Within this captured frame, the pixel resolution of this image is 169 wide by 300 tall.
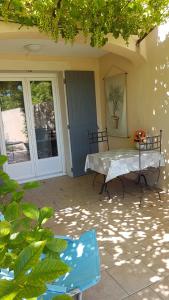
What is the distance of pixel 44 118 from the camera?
5211 mm

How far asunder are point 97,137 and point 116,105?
0.85 metres

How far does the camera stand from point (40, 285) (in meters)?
0.42

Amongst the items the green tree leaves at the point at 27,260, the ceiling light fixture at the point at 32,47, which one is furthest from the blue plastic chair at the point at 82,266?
the ceiling light fixture at the point at 32,47

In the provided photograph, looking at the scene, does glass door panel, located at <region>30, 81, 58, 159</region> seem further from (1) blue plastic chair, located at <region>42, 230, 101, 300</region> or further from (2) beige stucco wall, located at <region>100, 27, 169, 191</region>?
(1) blue plastic chair, located at <region>42, 230, 101, 300</region>

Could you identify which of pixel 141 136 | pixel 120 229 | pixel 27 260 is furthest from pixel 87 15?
pixel 27 260

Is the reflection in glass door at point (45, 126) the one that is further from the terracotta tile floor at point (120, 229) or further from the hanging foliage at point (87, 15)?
the hanging foliage at point (87, 15)

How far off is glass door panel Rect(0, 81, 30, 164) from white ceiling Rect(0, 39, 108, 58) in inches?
28.8

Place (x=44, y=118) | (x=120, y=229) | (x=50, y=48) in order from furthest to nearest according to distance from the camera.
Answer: (x=44, y=118) < (x=50, y=48) < (x=120, y=229)

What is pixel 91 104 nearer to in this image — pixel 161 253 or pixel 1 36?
pixel 1 36

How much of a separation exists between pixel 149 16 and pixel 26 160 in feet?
11.4

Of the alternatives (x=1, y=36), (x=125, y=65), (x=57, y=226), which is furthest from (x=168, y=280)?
(x=125, y=65)

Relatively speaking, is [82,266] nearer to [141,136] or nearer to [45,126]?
[141,136]

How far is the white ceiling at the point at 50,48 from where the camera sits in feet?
12.5

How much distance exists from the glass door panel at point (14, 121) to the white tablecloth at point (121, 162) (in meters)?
1.79
